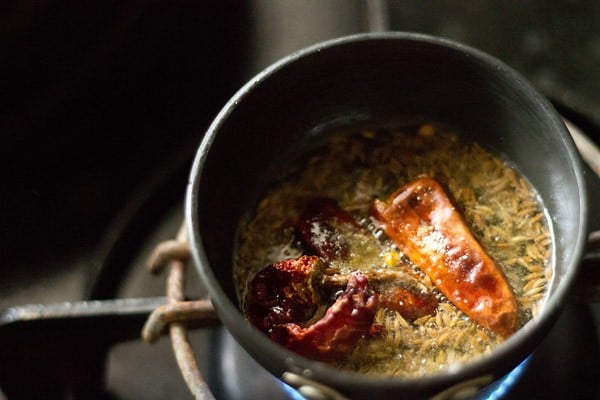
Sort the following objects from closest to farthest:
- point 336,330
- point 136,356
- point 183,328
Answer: point 336,330 < point 183,328 < point 136,356

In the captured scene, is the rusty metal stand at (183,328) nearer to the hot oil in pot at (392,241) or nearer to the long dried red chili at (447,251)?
the hot oil in pot at (392,241)

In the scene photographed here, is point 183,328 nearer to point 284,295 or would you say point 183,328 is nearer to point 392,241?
point 284,295

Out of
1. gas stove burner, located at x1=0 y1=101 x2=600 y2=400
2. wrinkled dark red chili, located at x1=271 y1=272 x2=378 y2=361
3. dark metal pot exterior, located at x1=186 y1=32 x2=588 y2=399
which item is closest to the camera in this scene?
dark metal pot exterior, located at x1=186 y1=32 x2=588 y2=399

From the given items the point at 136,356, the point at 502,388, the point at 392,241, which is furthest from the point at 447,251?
the point at 136,356

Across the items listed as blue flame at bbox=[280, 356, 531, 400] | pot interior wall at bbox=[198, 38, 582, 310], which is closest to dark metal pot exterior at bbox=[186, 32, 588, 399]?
pot interior wall at bbox=[198, 38, 582, 310]

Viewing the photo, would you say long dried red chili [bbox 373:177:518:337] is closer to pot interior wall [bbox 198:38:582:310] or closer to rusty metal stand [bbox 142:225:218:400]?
pot interior wall [bbox 198:38:582:310]

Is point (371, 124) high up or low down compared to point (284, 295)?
up

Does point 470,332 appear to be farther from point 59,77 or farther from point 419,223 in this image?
point 59,77
